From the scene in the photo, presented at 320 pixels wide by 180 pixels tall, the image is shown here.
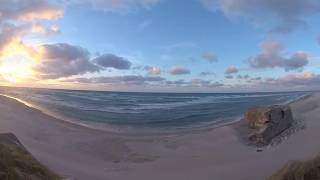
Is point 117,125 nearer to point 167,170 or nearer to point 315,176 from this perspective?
point 167,170

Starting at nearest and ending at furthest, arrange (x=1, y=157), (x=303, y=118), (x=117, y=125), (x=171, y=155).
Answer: (x=1, y=157), (x=171, y=155), (x=303, y=118), (x=117, y=125)

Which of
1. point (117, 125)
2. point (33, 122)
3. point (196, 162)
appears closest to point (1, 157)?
point (196, 162)

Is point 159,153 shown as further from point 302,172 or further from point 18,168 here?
point 302,172

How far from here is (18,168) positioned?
28.7 ft

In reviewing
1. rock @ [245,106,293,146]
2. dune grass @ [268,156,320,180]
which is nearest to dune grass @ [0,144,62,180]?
dune grass @ [268,156,320,180]

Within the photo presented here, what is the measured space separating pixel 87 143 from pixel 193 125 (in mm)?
13838

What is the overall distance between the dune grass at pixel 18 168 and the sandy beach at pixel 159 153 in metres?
7.97

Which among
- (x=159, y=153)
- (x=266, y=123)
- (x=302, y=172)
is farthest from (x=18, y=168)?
(x=266, y=123)

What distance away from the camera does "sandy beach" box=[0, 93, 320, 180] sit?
18.4m

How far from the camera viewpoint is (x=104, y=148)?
24.2 meters

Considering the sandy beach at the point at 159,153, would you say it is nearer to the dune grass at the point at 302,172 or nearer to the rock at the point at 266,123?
the rock at the point at 266,123

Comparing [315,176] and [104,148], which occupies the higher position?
[315,176]

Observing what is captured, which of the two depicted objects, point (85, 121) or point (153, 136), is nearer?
point (153, 136)

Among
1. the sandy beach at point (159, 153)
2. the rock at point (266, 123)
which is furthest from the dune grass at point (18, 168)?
the rock at point (266, 123)
